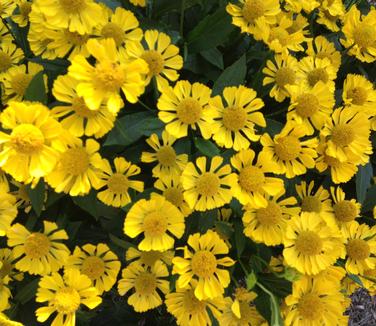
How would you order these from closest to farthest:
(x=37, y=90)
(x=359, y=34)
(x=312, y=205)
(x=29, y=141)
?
(x=29, y=141) < (x=37, y=90) < (x=312, y=205) < (x=359, y=34)

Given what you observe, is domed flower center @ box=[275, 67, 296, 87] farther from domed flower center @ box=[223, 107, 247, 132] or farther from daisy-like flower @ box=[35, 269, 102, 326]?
daisy-like flower @ box=[35, 269, 102, 326]

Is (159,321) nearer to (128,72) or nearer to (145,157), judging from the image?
(145,157)

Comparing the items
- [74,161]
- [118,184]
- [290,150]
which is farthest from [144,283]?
[290,150]

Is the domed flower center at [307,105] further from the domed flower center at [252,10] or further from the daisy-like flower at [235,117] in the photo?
the domed flower center at [252,10]

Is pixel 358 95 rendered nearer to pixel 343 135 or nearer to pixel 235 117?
pixel 343 135

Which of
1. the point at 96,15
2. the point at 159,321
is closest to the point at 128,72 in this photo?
the point at 96,15
